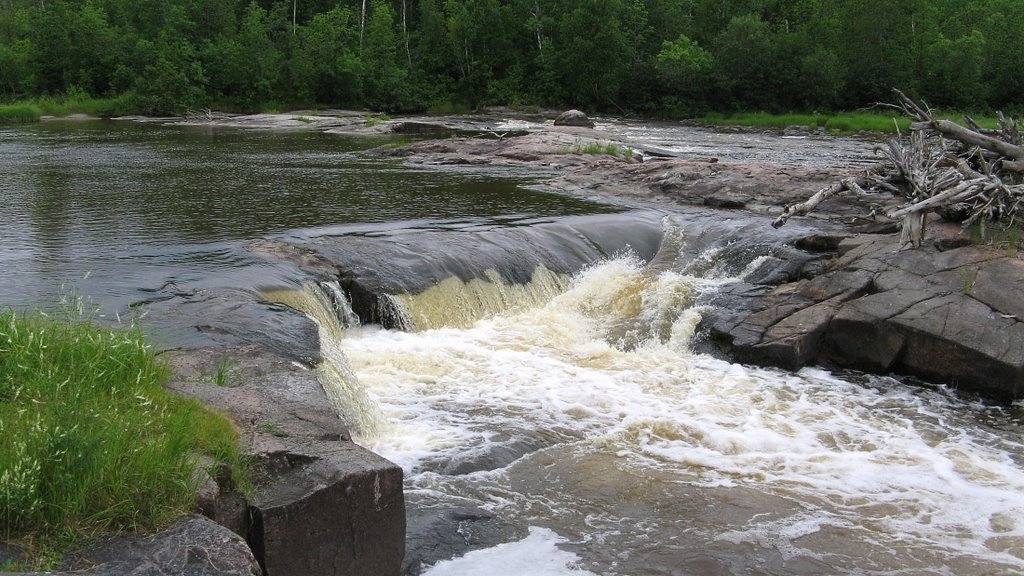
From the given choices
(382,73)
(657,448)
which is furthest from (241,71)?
(657,448)

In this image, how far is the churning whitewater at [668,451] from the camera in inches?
243

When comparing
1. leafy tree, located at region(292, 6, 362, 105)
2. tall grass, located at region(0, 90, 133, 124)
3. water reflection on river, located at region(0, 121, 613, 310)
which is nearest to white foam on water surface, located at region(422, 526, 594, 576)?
water reflection on river, located at region(0, 121, 613, 310)

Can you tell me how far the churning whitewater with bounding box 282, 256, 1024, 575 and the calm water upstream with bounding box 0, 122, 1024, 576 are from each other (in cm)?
3

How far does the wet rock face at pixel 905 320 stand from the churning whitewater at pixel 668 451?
13.4 inches

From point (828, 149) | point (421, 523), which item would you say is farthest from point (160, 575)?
point (828, 149)

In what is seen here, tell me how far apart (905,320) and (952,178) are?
108 inches

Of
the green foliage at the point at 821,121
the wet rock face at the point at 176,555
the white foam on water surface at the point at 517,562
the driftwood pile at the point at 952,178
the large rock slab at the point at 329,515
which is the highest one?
the green foliage at the point at 821,121

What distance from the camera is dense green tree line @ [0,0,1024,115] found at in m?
52.5

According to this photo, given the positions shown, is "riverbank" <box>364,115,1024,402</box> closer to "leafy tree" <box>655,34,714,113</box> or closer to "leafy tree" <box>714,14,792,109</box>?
"leafy tree" <box>714,14,792,109</box>

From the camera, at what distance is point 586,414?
865 cm

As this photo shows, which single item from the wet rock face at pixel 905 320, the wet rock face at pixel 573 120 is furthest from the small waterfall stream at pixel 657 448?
the wet rock face at pixel 573 120

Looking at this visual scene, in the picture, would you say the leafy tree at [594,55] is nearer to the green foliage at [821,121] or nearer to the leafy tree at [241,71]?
the green foliage at [821,121]

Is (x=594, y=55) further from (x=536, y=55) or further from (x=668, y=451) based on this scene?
(x=668, y=451)

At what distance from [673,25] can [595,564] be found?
63.7 metres
